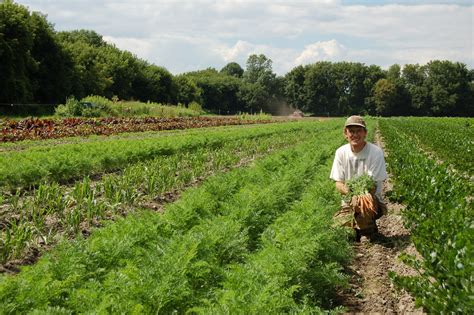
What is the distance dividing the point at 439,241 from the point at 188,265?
114 inches

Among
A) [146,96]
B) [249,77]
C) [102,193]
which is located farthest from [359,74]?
[102,193]

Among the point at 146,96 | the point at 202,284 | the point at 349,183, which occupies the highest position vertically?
the point at 146,96

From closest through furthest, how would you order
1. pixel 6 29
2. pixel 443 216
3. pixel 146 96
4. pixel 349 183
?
pixel 443 216, pixel 349 183, pixel 6 29, pixel 146 96

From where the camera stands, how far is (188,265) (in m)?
4.39

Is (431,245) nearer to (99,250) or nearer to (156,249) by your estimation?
(156,249)

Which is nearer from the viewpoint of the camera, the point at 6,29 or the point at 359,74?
the point at 6,29

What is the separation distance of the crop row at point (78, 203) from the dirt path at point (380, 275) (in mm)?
4207

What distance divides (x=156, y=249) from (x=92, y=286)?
108 centimetres

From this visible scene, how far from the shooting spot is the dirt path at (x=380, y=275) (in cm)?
533

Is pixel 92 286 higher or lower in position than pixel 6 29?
lower

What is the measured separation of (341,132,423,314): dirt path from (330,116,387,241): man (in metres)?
0.42

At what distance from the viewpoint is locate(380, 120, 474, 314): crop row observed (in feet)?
13.3

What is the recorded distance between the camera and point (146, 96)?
245ft

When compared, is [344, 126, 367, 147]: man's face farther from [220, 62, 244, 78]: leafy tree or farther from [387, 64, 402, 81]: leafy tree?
[220, 62, 244, 78]: leafy tree
